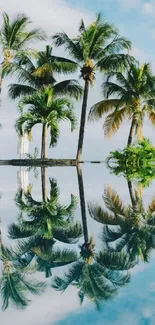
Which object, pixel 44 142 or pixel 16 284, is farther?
pixel 44 142

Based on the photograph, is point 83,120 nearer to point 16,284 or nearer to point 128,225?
point 128,225

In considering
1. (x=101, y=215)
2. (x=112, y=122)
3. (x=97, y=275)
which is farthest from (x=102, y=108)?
(x=97, y=275)

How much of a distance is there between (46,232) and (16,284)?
172 cm

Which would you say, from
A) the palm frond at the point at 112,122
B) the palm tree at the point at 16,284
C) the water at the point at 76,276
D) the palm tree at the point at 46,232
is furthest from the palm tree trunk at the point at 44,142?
the palm tree at the point at 16,284

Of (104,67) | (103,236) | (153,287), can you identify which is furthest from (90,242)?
(104,67)

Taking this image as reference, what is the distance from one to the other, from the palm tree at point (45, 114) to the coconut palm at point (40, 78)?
0.48 meters

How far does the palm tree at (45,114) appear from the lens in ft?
73.8

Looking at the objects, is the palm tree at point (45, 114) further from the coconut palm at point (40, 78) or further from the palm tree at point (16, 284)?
the palm tree at point (16, 284)

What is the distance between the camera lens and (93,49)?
21.1 metres

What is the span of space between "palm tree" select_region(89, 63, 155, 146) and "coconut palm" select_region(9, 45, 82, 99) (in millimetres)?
1837

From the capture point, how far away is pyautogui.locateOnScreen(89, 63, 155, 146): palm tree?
21328 mm

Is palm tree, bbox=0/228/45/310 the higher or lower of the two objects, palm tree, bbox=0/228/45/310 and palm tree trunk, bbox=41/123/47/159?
the lower

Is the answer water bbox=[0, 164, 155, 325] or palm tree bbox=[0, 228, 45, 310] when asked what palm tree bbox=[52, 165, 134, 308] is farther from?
palm tree bbox=[0, 228, 45, 310]

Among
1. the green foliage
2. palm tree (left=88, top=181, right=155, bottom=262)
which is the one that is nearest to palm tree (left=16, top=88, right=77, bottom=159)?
the green foliage
